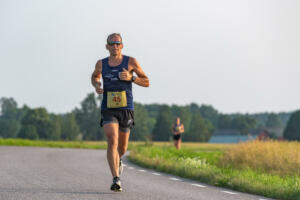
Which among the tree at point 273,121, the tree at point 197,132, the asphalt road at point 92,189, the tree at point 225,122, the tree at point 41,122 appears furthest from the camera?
the tree at point 273,121

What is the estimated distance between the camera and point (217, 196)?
29.0ft

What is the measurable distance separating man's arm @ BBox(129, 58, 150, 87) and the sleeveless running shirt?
113mm

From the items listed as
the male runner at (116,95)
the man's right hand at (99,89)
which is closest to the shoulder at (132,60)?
the male runner at (116,95)

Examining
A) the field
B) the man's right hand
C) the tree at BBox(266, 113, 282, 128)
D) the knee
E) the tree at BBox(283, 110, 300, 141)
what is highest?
the tree at BBox(266, 113, 282, 128)

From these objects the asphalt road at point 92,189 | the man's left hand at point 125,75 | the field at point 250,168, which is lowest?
the asphalt road at point 92,189

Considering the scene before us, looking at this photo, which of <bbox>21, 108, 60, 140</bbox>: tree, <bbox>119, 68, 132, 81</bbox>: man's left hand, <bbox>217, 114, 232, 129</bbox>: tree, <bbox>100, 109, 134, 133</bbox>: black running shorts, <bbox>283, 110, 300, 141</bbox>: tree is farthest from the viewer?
<bbox>217, 114, 232, 129</bbox>: tree

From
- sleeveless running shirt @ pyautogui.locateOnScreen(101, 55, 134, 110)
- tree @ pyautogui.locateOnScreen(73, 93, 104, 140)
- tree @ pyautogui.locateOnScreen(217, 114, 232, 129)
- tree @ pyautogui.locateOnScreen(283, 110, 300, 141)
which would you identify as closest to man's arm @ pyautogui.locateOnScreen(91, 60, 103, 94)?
sleeveless running shirt @ pyautogui.locateOnScreen(101, 55, 134, 110)

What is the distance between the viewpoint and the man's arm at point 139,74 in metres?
8.54

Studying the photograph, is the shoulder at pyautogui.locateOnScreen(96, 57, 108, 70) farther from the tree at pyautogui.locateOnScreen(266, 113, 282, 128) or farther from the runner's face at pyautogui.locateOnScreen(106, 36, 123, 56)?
the tree at pyautogui.locateOnScreen(266, 113, 282, 128)

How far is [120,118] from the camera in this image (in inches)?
334

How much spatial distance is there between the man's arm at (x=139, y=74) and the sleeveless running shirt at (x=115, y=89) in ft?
0.37

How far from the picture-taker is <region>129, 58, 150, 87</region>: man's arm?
854 cm

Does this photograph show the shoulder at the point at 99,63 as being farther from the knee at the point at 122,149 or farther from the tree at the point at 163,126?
the tree at the point at 163,126

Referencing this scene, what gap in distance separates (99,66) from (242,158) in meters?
10.3
